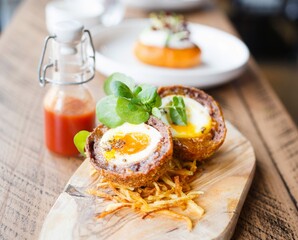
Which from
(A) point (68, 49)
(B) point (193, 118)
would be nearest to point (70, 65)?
(A) point (68, 49)

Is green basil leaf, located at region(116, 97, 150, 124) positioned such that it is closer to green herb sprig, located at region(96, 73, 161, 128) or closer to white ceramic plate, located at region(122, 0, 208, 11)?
green herb sprig, located at region(96, 73, 161, 128)

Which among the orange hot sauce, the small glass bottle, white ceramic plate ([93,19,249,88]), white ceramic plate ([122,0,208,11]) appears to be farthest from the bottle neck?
white ceramic plate ([122,0,208,11])

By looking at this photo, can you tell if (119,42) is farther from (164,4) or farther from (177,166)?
(177,166)

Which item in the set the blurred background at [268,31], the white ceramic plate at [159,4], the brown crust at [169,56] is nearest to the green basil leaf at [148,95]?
the brown crust at [169,56]

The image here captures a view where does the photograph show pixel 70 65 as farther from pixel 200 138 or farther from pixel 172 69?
pixel 172 69

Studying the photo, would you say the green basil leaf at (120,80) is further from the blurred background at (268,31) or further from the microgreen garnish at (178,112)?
the blurred background at (268,31)
